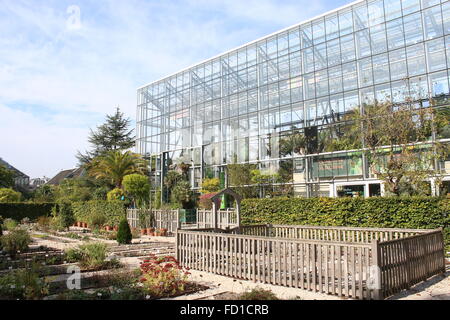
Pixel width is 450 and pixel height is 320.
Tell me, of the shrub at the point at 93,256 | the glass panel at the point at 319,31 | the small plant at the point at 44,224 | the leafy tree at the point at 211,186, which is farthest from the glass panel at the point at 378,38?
the small plant at the point at 44,224

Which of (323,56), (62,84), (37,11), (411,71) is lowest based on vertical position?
(62,84)

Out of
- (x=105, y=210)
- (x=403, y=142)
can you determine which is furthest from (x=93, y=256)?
(x=105, y=210)

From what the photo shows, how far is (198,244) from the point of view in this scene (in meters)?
8.98

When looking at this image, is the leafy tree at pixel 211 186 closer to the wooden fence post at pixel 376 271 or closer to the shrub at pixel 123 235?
the shrub at pixel 123 235

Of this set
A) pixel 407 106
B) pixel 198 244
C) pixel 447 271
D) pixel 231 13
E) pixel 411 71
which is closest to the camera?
pixel 447 271

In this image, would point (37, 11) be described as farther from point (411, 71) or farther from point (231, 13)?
point (411, 71)

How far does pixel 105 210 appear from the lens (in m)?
23.8

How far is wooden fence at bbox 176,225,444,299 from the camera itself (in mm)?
6102

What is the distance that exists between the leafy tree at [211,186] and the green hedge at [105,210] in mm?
7407

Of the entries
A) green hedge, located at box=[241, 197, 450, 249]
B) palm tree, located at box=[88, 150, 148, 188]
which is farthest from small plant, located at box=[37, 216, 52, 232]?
green hedge, located at box=[241, 197, 450, 249]

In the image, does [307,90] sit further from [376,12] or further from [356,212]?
[356,212]

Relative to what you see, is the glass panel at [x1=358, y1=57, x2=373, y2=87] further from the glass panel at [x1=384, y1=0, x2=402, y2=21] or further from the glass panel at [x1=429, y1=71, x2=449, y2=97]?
the glass panel at [x1=429, y1=71, x2=449, y2=97]
